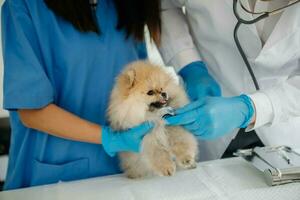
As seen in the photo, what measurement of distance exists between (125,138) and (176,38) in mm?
523

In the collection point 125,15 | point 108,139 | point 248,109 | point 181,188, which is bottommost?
point 181,188

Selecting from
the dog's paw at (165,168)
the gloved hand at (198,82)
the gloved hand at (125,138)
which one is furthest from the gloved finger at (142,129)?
the gloved hand at (198,82)

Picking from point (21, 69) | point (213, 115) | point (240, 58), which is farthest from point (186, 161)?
point (21, 69)

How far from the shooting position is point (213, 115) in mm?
1011

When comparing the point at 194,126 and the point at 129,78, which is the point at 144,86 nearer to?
the point at 129,78

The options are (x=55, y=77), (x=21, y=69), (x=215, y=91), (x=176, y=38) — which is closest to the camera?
(x=21, y=69)

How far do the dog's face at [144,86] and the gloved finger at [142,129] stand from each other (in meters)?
0.05

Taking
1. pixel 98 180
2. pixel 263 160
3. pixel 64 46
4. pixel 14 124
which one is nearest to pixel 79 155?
pixel 98 180

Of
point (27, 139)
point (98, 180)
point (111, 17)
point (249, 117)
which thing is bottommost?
point (98, 180)

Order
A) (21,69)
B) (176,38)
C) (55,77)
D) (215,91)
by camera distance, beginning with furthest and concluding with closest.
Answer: (176,38), (215,91), (55,77), (21,69)

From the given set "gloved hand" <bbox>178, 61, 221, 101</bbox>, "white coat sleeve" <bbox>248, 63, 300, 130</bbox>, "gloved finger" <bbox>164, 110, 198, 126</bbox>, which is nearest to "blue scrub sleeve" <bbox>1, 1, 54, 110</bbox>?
"gloved finger" <bbox>164, 110, 198, 126</bbox>

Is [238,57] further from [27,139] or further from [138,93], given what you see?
[27,139]

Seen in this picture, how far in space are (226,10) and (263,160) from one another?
0.53 meters

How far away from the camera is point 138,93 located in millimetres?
988
